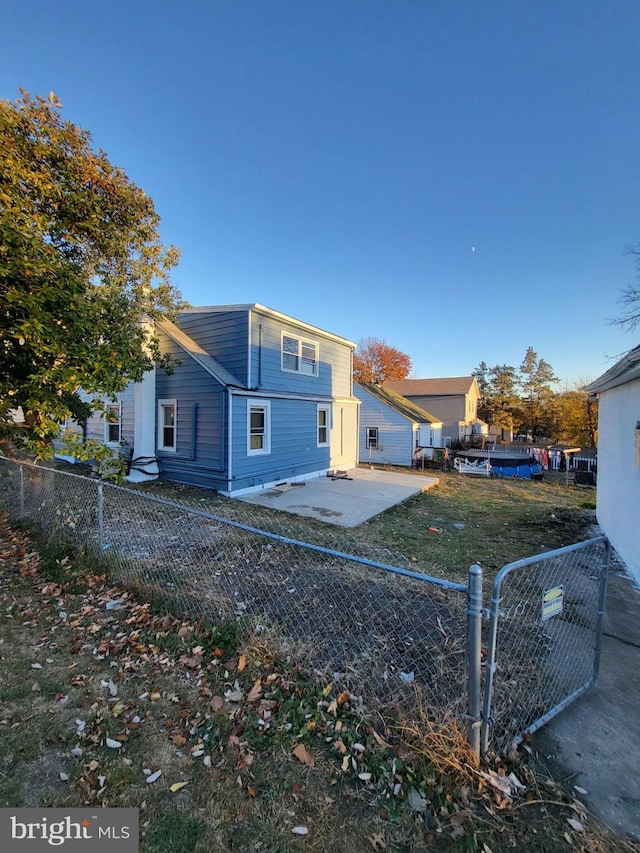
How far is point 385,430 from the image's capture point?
20156mm

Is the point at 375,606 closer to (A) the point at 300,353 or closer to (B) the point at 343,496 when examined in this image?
(B) the point at 343,496

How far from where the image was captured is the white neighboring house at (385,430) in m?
19.6

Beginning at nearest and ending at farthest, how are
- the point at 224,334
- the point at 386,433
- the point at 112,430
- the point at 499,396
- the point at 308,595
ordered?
1. the point at 308,595
2. the point at 224,334
3. the point at 112,430
4. the point at 386,433
5. the point at 499,396

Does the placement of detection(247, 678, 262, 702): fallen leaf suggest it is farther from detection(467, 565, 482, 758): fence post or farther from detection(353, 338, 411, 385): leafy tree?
detection(353, 338, 411, 385): leafy tree

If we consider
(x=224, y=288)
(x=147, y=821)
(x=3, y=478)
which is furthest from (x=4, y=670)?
(x=224, y=288)

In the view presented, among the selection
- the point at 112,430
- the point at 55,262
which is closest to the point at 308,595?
the point at 55,262

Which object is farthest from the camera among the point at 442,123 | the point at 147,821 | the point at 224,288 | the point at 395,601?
the point at 224,288

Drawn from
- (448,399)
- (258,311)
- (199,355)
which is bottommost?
(199,355)

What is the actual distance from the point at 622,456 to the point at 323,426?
9.31 m

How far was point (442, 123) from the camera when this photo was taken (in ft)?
28.1

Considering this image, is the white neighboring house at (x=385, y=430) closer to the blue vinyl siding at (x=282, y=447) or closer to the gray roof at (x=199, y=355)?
the blue vinyl siding at (x=282, y=447)

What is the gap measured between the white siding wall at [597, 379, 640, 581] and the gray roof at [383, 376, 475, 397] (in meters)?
23.7

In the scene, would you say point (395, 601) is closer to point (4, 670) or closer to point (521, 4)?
point (4, 670)

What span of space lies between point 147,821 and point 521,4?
11.3 meters
